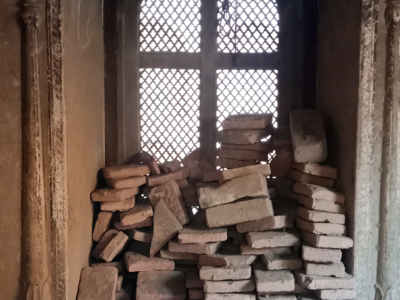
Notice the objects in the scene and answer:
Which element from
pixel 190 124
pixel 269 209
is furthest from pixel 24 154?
pixel 269 209

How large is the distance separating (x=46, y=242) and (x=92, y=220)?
684mm

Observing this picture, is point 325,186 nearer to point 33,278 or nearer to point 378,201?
point 378,201

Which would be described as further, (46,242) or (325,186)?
(325,186)

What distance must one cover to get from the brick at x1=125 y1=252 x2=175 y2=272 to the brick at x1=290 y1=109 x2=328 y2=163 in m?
1.48

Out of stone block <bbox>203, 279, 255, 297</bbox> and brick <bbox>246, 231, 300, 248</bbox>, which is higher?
brick <bbox>246, 231, 300, 248</bbox>

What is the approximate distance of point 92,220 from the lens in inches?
140

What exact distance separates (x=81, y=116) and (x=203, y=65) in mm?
1416

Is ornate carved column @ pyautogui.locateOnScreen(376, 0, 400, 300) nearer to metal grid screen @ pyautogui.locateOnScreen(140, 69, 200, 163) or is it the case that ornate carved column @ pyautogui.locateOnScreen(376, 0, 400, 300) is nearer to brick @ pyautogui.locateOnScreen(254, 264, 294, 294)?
brick @ pyautogui.locateOnScreen(254, 264, 294, 294)

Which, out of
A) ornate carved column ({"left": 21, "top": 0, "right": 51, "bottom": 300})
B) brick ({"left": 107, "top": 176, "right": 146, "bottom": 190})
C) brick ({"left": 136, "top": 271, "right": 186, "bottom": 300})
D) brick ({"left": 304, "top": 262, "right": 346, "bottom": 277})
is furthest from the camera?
brick ({"left": 107, "top": 176, "right": 146, "bottom": 190})

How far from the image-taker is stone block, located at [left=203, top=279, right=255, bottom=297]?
10.3 ft

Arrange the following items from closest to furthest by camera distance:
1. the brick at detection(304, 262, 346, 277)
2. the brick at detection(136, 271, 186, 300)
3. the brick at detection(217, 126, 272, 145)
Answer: the brick at detection(304, 262, 346, 277)
the brick at detection(136, 271, 186, 300)
the brick at detection(217, 126, 272, 145)

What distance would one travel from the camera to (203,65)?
3977mm

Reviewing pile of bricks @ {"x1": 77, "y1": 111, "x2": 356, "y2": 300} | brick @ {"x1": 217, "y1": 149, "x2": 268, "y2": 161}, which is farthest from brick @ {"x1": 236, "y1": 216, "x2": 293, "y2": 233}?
brick @ {"x1": 217, "y1": 149, "x2": 268, "y2": 161}

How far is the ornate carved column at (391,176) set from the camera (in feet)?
9.93
